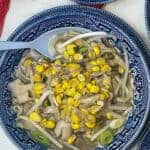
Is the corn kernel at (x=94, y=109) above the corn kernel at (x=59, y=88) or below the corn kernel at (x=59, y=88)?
below

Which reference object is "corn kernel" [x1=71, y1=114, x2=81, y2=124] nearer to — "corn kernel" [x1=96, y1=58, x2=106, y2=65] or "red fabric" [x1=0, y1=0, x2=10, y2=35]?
"corn kernel" [x1=96, y1=58, x2=106, y2=65]

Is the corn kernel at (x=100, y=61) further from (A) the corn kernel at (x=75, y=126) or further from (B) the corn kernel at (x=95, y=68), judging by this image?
(A) the corn kernel at (x=75, y=126)

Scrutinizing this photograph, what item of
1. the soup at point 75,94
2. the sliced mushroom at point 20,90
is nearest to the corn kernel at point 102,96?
the soup at point 75,94

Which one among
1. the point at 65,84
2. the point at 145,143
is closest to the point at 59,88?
the point at 65,84

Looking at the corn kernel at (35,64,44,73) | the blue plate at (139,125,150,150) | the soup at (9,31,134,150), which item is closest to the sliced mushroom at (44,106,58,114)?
the soup at (9,31,134,150)

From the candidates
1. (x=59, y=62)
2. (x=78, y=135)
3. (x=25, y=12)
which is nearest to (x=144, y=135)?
(x=78, y=135)

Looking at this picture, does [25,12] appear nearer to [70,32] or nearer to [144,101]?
[70,32]
